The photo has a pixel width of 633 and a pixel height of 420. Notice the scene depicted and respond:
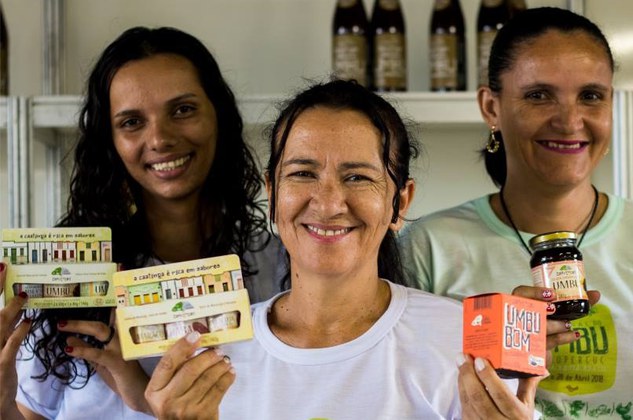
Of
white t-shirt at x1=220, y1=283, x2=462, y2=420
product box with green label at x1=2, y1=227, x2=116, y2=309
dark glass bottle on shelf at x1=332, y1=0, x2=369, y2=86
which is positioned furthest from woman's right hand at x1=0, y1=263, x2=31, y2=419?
dark glass bottle on shelf at x1=332, y1=0, x2=369, y2=86

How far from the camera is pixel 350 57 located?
243cm

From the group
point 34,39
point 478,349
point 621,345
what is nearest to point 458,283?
point 621,345

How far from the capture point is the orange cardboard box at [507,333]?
1.28m

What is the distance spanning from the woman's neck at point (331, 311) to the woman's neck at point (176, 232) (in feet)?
1.35

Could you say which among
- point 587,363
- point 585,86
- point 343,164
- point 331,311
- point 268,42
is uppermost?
point 268,42

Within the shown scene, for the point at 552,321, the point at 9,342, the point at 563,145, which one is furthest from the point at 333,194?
the point at 9,342

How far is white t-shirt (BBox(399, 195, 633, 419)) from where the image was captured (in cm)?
159

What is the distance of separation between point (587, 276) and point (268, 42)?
1268 mm

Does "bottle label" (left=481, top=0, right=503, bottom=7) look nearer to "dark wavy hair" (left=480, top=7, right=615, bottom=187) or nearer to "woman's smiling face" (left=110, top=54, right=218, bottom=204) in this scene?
"dark wavy hair" (left=480, top=7, right=615, bottom=187)

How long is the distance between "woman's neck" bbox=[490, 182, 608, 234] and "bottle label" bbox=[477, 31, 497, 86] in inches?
28.3

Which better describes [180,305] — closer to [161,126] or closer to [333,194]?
[333,194]

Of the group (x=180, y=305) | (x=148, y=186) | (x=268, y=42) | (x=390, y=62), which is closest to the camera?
(x=180, y=305)

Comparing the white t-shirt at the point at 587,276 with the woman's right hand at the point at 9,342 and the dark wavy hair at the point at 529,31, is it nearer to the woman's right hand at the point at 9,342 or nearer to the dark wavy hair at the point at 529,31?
the dark wavy hair at the point at 529,31

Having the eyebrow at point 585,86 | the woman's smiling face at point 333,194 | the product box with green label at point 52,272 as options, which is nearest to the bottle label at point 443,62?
the eyebrow at point 585,86
